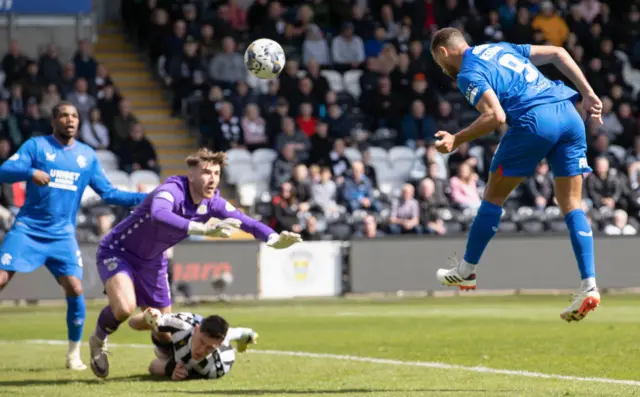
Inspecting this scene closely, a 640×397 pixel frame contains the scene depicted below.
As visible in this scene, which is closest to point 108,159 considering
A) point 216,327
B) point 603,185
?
point 603,185

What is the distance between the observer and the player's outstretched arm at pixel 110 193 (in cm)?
1030

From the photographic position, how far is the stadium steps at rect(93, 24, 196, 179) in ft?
80.8

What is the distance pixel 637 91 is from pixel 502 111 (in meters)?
20.1

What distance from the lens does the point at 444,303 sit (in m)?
18.6

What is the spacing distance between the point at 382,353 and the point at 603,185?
13229 mm

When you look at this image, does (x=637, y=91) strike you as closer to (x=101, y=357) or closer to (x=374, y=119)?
(x=374, y=119)

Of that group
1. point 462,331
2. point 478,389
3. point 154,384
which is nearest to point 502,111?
point 478,389

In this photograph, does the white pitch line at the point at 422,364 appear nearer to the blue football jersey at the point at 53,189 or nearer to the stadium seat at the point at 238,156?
the blue football jersey at the point at 53,189

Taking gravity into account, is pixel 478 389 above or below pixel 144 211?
below

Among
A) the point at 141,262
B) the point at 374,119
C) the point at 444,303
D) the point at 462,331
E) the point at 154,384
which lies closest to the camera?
the point at 154,384

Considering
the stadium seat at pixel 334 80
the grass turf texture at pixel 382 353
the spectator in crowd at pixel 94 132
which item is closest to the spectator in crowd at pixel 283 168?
the spectator in crowd at pixel 94 132

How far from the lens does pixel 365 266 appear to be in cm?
2084

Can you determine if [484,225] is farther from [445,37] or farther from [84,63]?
[84,63]

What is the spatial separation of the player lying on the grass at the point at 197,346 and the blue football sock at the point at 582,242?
2.47 m
